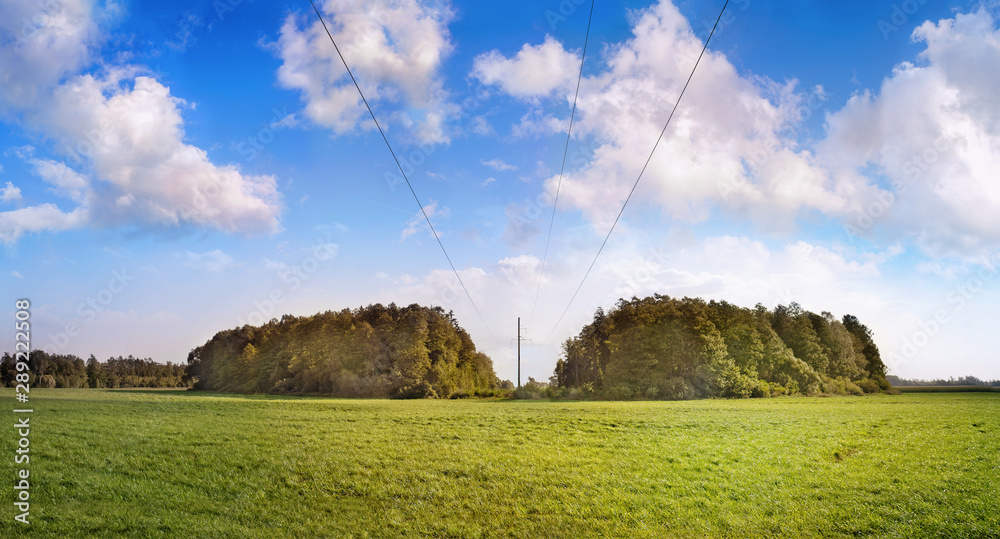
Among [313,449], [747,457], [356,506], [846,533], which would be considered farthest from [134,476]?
[747,457]

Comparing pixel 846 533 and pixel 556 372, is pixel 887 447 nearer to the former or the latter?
pixel 846 533

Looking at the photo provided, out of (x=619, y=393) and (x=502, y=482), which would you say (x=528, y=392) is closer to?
(x=619, y=393)

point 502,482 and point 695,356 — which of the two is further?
point 695,356

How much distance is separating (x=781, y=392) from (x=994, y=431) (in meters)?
39.9

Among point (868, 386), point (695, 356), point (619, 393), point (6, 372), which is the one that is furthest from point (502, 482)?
point (6, 372)

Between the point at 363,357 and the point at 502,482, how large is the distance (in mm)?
57840

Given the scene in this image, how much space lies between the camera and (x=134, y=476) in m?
11.3

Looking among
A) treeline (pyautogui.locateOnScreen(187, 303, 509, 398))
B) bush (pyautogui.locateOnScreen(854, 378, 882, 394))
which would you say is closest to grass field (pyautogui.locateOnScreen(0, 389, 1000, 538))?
treeline (pyautogui.locateOnScreen(187, 303, 509, 398))

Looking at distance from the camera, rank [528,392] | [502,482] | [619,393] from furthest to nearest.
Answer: [528,392], [619,393], [502,482]

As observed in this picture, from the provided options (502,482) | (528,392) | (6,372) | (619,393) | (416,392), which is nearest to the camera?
(502,482)

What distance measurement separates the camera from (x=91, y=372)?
91.2 meters

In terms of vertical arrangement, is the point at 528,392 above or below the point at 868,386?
above

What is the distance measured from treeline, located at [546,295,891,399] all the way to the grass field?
33.2 metres

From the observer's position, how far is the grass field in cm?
861
